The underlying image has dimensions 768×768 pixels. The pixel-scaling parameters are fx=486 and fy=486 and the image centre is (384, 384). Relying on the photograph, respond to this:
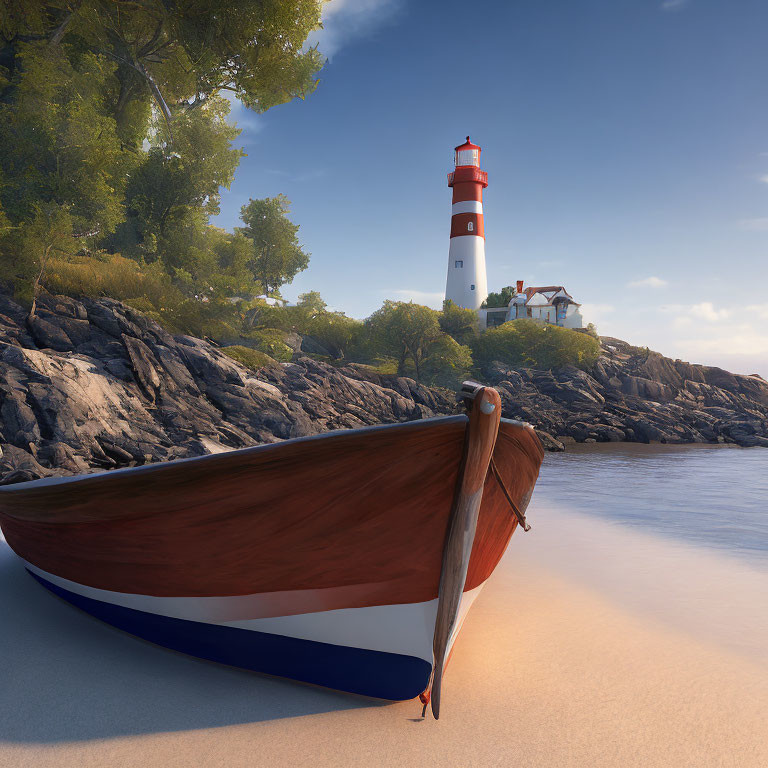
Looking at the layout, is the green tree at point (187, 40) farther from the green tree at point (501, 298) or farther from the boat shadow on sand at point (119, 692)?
the green tree at point (501, 298)

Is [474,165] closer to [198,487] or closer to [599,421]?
[599,421]

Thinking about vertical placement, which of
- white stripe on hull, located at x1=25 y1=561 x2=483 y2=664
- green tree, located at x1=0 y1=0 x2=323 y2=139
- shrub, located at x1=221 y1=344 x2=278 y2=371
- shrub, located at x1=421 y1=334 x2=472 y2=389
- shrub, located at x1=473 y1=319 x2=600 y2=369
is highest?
green tree, located at x1=0 y1=0 x2=323 y2=139

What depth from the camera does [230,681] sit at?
230 cm

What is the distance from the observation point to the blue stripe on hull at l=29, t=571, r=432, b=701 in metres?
2.13

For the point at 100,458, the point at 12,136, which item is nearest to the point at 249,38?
the point at 12,136

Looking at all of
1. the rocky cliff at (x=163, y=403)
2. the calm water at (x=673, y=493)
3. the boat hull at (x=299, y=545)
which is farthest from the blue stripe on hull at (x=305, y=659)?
the calm water at (x=673, y=493)

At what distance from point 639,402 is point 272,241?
25794 millimetres

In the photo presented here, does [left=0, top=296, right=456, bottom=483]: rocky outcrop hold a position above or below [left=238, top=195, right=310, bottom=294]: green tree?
below

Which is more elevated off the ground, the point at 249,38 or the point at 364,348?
the point at 249,38

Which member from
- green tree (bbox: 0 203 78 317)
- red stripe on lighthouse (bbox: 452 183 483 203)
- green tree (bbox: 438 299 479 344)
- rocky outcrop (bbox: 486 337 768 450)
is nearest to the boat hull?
green tree (bbox: 0 203 78 317)

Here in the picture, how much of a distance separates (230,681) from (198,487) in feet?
3.40

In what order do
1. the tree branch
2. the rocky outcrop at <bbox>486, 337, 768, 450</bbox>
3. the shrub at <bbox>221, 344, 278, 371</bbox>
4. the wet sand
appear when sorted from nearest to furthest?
the wet sand
the tree branch
the shrub at <bbox>221, 344, 278, 371</bbox>
the rocky outcrop at <bbox>486, 337, 768, 450</bbox>

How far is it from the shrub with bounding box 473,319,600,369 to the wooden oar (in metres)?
35.6

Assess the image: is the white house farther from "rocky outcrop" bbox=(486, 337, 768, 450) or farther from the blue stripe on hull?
the blue stripe on hull
